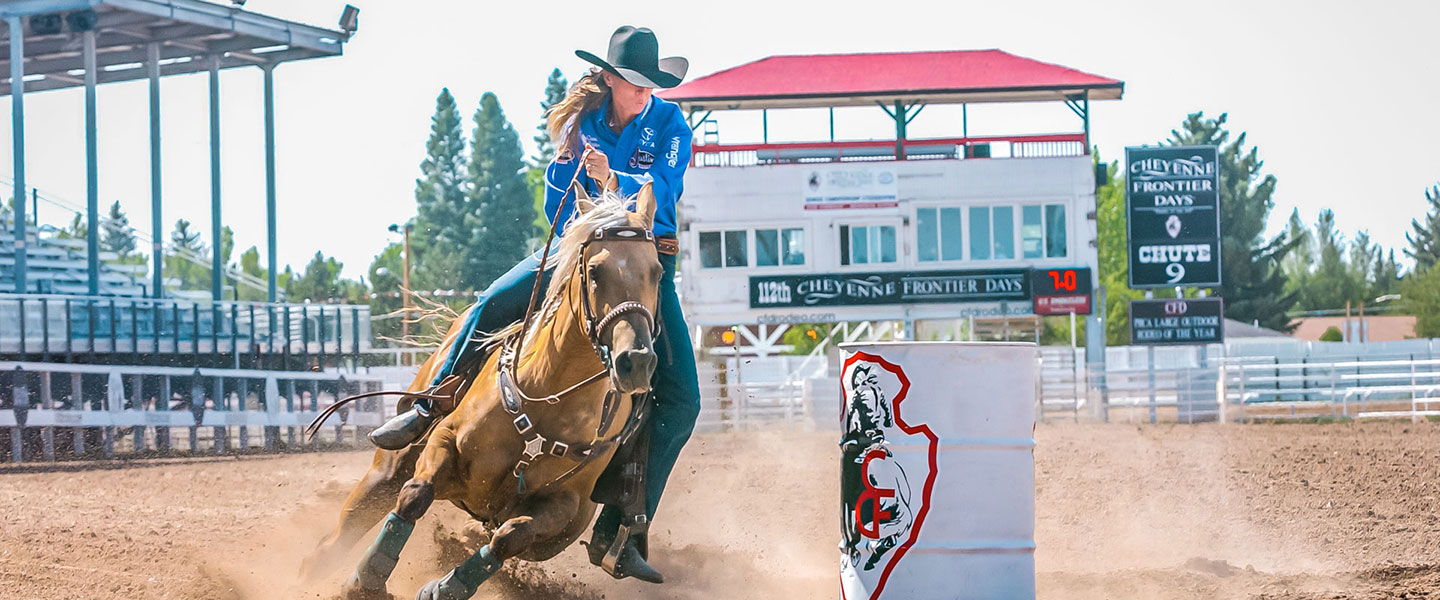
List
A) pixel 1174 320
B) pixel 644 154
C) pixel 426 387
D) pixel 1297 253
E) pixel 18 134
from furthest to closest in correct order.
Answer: pixel 1297 253
pixel 1174 320
pixel 18 134
pixel 426 387
pixel 644 154

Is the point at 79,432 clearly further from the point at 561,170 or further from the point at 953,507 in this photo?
the point at 953,507

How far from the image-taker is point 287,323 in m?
21.1

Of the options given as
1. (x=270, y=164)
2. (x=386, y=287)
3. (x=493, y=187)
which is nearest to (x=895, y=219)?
(x=270, y=164)

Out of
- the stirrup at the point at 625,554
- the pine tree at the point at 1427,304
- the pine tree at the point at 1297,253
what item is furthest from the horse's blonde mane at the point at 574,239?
the pine tree at the point at 1297,253

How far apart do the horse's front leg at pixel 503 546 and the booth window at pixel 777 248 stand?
2684 cm

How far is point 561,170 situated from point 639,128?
39 centimetres

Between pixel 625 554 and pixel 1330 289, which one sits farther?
pixel 1330 289

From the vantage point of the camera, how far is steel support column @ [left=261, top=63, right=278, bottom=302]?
25.1 meters

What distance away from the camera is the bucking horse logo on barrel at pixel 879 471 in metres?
4.93

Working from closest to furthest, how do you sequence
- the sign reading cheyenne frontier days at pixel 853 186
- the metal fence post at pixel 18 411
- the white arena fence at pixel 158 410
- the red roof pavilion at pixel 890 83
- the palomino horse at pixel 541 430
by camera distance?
the palomino horse at pixel 541 430 → the metal fence post at pixel 18 411 → the white arena fence at pixel 158 410 → the red roof pavilion at pixel 890 83 → the sign reading cheyenne frontier days at pixel 853 186

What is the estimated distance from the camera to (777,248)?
32188mm

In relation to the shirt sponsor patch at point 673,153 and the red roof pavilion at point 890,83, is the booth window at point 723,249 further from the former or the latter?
the shirt sponsor patch at point 673,153

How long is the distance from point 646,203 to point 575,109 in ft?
2.75

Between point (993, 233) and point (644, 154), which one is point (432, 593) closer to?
point (644, 154)
